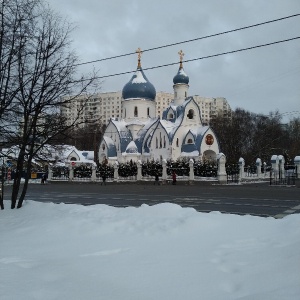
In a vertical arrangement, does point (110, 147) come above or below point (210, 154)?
above

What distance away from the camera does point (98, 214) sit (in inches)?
387

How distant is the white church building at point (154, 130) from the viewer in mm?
48938

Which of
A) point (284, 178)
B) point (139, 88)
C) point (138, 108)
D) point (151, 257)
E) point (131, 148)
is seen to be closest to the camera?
point (151, 257)

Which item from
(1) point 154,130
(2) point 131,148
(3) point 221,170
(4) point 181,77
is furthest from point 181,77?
(3) point 221,170

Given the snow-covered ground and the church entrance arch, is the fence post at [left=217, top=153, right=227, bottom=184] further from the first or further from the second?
the snow-covered ground

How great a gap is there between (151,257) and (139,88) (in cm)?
4887

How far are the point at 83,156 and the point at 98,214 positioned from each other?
181 ft

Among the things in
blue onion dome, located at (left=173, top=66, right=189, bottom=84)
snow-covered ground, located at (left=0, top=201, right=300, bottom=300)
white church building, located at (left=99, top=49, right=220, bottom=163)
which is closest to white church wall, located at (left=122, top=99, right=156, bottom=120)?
white church building, located at (left=99, top=49, right=220, bottom=163)

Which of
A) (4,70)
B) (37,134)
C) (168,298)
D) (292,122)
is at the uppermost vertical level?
(292,122)

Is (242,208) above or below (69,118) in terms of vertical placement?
below

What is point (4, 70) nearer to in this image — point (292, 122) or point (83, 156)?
point (83, 156)

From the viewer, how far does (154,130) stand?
166 feet

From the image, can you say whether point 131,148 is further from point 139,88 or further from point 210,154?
point 210,154

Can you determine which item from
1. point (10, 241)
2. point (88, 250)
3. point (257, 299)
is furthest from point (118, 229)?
point (257, 299)
